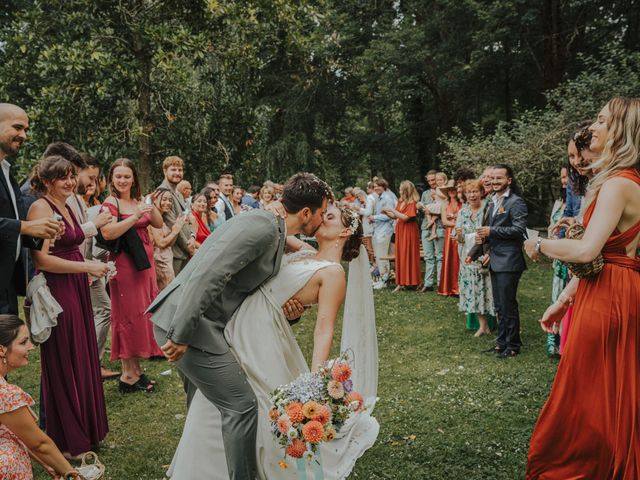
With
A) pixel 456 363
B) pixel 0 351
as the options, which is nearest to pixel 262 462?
pixel 0 351

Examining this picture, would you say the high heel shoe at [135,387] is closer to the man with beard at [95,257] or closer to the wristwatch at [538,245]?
the man with beard at [95,257]

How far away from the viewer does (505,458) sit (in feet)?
14.3

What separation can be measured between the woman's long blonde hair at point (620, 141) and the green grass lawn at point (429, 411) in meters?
2.34

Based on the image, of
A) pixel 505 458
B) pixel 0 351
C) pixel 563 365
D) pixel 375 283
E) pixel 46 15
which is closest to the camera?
pixel 0 351

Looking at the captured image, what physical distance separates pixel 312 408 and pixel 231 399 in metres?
0.65

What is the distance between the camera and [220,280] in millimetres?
3096

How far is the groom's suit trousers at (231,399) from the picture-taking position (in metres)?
3.21

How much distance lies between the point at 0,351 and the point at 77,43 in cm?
944

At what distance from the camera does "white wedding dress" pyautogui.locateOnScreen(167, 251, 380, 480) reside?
343 cm

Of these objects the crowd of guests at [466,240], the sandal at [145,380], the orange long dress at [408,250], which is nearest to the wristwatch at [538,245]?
the crowd of guests at [466,240]

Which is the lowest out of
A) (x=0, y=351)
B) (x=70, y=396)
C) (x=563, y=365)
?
(x=70, y=396)

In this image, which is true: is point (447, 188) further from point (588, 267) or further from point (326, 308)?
point (326, 308)

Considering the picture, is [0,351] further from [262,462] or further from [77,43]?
[77,43]

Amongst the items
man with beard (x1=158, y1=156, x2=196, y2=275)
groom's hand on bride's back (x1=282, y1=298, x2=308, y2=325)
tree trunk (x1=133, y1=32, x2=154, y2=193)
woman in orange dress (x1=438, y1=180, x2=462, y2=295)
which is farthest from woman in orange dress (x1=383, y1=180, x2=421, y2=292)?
groom's hand on bride's back (x1=282, y1=298, x2=308, y2=325)
